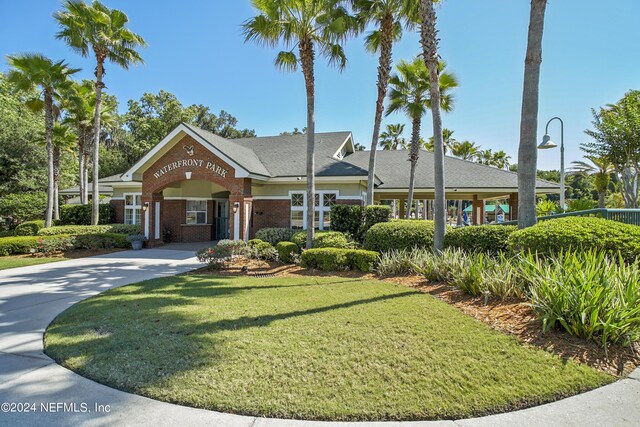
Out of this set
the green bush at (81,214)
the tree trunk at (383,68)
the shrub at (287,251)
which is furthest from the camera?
the green bush at (81,214)

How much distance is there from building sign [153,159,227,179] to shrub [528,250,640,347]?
13782mm

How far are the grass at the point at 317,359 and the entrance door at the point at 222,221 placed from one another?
553 inches

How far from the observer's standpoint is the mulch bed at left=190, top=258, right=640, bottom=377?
392 cm

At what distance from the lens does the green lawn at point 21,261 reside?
A: 12117 millimetres

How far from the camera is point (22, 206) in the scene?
2200cm

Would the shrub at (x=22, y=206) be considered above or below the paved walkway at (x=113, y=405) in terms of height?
above

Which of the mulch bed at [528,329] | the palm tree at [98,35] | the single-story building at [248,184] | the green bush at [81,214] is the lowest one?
the mulch bed at [528,329]

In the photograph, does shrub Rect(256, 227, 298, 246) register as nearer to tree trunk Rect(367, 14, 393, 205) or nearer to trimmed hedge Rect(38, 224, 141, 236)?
tree trunk Rect(367, 14, 393, 205)

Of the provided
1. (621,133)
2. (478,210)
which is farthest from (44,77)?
(621,133)

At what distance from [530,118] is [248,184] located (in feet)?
38.8

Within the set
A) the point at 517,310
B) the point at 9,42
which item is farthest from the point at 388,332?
the point at 9,42

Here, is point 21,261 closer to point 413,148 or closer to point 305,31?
point 305,31

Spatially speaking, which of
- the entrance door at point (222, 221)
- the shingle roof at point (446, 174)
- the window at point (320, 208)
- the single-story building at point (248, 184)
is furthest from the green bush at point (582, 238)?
the entrance door at point (222, 221)

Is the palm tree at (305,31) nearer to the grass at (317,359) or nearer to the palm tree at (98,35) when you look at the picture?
the grass at (317,359)
